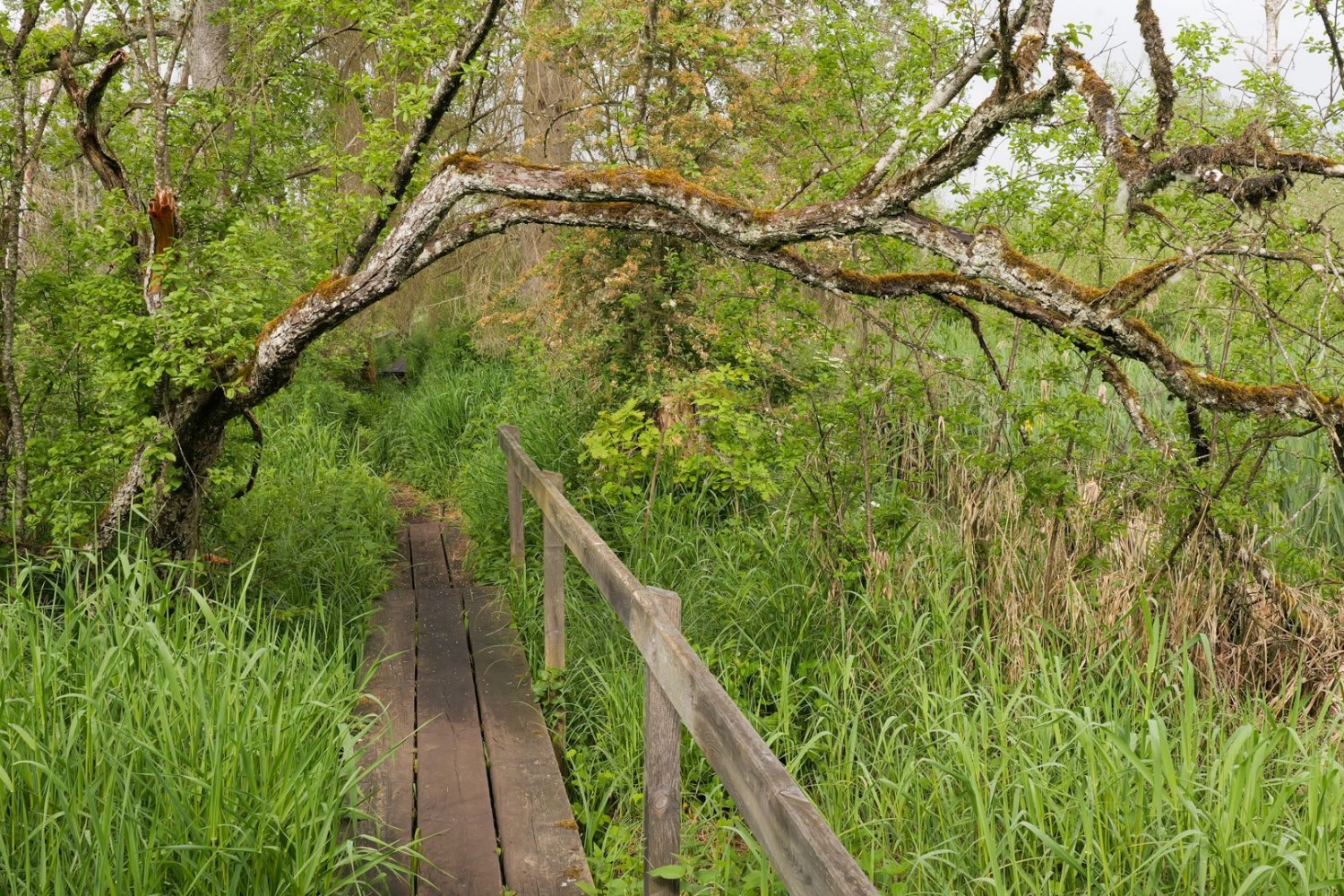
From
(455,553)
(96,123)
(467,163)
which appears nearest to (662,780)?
(467,163)

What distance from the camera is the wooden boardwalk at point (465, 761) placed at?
3219 millimetres

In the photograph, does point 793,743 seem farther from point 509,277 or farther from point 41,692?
point 509,277

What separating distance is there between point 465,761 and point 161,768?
138 centimetres

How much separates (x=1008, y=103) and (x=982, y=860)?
238cm

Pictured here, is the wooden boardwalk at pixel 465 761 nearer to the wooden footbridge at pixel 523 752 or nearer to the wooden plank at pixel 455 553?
the wooden footbridge at pixel 523 752

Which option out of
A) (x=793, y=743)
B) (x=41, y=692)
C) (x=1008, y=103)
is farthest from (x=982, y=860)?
(x=41, y=692)

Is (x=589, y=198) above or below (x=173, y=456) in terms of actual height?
above

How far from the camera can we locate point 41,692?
2838 millimetres

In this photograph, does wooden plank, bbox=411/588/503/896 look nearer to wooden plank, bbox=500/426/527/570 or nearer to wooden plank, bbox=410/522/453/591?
wooden plank, bbox=500/426/527/570

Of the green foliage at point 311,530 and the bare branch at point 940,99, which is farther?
the green foliage at point 311,530

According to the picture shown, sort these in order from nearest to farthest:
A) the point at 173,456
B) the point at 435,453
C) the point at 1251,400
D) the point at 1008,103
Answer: the point at 1251,400 < the point at 1008,103 < the point at 173,456 < the point at 435,453

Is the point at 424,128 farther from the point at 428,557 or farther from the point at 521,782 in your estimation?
the point at 521,782

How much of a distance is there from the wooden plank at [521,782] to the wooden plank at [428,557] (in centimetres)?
99

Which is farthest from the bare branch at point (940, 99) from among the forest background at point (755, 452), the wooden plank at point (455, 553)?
the wooden plank at point (455, 553)
